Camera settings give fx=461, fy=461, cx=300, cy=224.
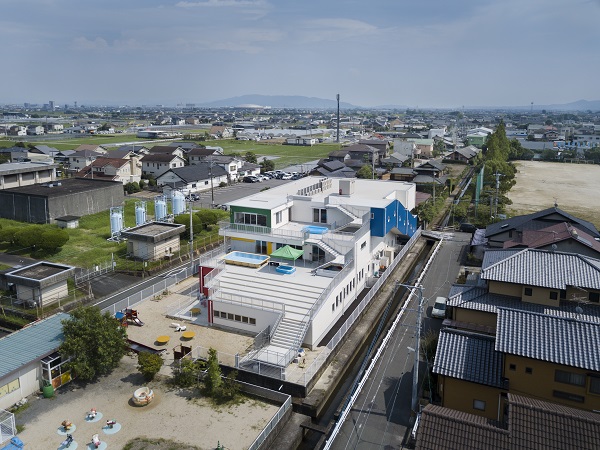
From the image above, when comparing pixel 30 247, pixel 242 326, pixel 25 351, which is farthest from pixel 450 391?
pixel 30 247

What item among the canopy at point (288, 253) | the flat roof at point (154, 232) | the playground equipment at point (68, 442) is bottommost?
the playground equipment at point (68, 442)

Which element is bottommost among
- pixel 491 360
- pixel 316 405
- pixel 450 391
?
pixel 316 405

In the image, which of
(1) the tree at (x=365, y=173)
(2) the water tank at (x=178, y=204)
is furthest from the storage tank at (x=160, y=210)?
(1) the tree at (x=365, y=173)

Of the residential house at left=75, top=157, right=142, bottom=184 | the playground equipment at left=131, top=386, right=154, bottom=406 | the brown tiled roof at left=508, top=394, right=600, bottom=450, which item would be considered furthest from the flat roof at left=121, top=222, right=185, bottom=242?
the residential house at left=75, top=157, right=142, bottom=184

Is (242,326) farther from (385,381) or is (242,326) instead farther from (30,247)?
(30,247)

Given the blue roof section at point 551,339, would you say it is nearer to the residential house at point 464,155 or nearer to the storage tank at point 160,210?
the storage tank at point 160,210
